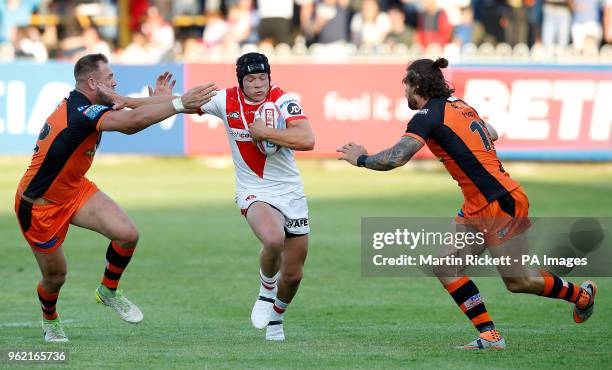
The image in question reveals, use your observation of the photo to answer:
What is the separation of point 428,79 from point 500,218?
1.17 meters

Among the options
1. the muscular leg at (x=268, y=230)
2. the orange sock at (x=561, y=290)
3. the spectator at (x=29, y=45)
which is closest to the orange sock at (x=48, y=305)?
the muscular leg at (x=268, y=230)

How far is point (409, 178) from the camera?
22.7 m

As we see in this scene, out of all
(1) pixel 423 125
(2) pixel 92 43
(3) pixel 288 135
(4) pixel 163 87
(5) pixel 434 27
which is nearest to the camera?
(1) pixel 423 125

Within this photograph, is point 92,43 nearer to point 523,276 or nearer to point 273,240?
point 273,240

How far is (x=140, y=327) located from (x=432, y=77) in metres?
3.39

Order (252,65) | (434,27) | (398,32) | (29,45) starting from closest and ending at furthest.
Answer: (252,65) < (398,32) < (434,27) < (29,45)

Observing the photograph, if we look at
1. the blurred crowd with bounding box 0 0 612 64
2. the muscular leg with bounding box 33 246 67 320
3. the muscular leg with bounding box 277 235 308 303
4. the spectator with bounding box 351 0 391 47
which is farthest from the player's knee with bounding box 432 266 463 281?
the spectator with bounding box 351 0 391 47

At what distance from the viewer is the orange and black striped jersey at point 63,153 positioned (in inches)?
385

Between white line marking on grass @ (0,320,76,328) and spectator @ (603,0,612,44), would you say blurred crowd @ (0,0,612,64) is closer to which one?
spectator @ (603,0,612,44)

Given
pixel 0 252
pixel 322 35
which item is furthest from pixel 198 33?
pixel 0 252

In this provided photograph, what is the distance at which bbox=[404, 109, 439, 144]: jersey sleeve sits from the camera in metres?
9.07

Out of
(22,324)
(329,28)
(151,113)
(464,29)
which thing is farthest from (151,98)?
(464,29)

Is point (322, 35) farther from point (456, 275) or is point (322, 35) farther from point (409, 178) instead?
point (456, 275)

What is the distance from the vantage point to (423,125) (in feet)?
29.9
